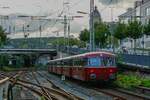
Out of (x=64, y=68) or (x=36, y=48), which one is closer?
(x=64, y=68)

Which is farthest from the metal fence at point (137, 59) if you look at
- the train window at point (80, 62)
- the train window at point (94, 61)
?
the train window at point (80, 62)

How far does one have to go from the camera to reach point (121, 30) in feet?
285

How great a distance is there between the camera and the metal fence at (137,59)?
46.4 metres

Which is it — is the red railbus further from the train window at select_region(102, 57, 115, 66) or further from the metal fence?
the metal fence

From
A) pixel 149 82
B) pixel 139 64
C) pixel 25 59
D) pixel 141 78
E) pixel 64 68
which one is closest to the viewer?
pixel 149 82

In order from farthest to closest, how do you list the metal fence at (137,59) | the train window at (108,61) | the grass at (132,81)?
the metal fence at (137,59)
the train window at (108,61)
the grass at (132,81)

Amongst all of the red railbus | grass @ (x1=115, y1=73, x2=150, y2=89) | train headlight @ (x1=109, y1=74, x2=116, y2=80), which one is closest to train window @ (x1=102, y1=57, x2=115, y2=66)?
the red railbus

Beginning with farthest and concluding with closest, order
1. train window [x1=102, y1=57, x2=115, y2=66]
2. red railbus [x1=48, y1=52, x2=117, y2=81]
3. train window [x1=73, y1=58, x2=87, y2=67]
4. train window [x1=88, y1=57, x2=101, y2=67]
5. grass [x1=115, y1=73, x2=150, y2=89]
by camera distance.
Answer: train window [x1=73, y1=58, x2=87, y2=67]
train window [x1=102, y1=57, x2=115, y2=66]
train window [x1=88, y1=57, x2=101, y2=67]
red railbus [x1=48, y1=52, x2=117, y2=81]
grass [x1=115, y1=73, x2=150, y2=89]

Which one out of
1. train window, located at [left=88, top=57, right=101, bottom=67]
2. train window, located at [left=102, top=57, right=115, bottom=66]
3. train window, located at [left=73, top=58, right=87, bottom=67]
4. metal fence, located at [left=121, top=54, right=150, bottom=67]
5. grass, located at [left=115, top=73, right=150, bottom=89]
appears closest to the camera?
grass, located at [left=115, top=73, right=150, bottom=89]

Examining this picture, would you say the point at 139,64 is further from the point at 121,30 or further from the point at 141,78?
the point at 121,30

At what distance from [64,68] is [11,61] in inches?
4115

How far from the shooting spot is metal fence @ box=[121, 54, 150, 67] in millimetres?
46438

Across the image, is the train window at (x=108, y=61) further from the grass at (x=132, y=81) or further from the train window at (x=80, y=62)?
the grass at (x=132, y=81)

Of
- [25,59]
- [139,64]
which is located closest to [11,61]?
[25,59]
